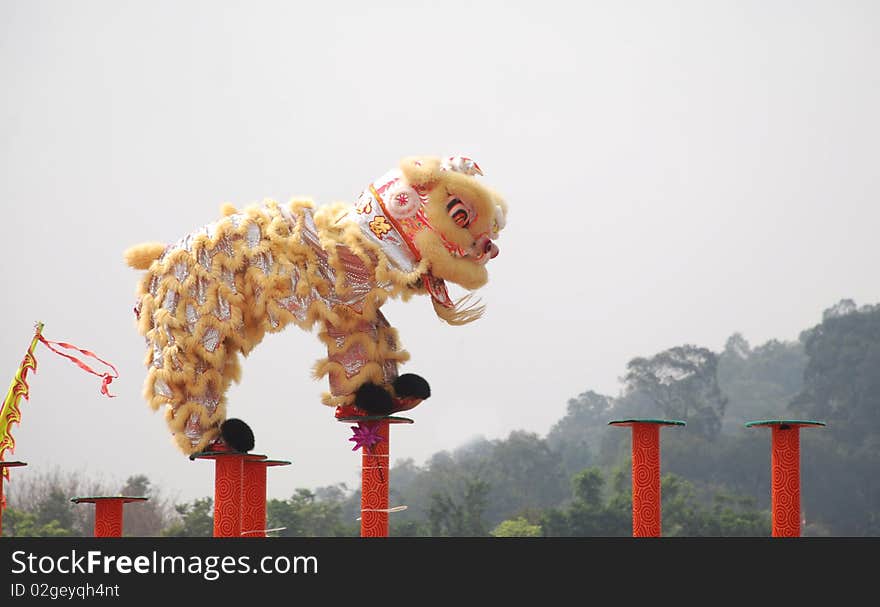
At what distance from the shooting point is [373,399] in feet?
17.7

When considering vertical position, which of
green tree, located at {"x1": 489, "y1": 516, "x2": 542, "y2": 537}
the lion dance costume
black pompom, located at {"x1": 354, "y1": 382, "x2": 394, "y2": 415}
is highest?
the lion dance costume

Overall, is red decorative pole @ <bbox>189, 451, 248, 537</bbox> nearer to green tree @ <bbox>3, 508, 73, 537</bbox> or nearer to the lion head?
the lion head

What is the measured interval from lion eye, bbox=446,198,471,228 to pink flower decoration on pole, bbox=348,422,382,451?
781 mm

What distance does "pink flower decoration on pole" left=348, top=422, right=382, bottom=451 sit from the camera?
5.39 metres

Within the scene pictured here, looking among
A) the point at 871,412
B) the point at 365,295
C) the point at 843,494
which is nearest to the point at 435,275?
the point at 365,295

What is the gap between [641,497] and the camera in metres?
5.02

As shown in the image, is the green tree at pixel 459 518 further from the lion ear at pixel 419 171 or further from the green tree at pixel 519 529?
the lion ear at pixel 419 171

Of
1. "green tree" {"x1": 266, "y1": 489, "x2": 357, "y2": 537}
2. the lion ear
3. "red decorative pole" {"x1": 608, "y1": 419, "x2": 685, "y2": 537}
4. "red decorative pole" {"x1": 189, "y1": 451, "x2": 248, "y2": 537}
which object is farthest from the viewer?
"green tree" {"x1": 266, "y1": 489, "x2": 357, "y2": 537}

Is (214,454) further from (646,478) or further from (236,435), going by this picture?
(646,478)

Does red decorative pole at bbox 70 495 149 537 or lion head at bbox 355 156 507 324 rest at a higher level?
lion head at bbox 355 156 507 324

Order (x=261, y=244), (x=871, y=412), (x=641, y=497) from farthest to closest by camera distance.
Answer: (x=871, y=412)
(x=261, y=244)
(x=641, y=497)

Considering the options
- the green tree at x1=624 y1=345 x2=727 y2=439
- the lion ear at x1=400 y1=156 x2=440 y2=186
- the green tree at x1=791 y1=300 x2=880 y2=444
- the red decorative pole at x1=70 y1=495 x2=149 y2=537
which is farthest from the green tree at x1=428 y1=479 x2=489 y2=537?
the lion ear at x1=400 y1=156 x2=440 y2=186
